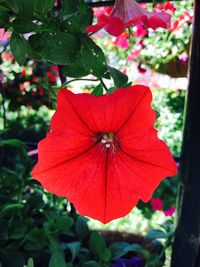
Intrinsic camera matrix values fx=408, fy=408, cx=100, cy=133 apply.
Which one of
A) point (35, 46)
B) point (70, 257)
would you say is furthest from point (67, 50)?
point (70, 257)

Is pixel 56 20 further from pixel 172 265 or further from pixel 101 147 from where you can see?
pixel 172 265

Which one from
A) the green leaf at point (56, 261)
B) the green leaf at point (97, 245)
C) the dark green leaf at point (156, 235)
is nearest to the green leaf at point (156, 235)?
the dark green leaf at point (156, 235)

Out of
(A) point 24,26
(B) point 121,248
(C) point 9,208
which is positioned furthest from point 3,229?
(A) point 24,26

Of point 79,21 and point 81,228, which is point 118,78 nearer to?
point 79,21

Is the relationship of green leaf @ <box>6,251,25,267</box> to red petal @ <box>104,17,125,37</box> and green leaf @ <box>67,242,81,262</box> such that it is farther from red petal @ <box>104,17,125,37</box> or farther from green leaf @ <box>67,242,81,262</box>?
red petal @ <box>104,17,125,37</box>

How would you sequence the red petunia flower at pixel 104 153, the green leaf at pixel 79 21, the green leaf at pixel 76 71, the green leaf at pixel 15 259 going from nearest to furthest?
1. the red petunia flower at pixel 104 153
2. the green leaf at pixel 79 21
3. the green leaf at pixel 76 71
4. the green leaf at pixel 15 259

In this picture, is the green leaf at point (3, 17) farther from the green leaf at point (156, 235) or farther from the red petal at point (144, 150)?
the green leaf at point (156, 235)
